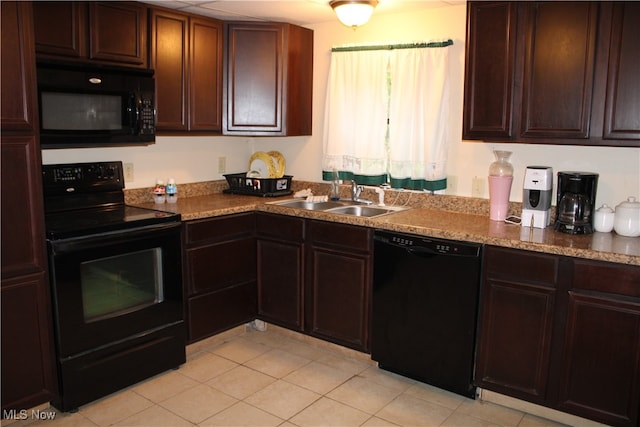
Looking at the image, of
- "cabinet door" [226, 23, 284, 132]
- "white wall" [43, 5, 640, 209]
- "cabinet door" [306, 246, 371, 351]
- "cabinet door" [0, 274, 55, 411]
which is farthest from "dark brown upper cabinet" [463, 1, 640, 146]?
"cabinet door" [0, 274, 55, 411]

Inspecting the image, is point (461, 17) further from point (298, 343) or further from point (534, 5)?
point (298, 343)

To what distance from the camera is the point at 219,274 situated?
3.43 meters

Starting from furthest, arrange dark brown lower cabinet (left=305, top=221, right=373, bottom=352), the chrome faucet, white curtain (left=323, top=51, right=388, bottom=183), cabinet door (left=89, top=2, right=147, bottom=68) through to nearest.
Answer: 1. the chrome faucet
2. white curtain (left=323, top=51, right=388, bottom=183)
3. dark brown lower cabinet (left=305, top=221, right=373, bottom=352)
4. cabinet door (left=89, top=2, right=147, bottom=68)

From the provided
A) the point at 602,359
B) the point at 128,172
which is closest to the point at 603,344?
the point at 602,359

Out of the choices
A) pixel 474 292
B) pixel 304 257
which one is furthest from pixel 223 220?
pixel 474 292

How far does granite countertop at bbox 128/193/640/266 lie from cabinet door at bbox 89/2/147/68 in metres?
0.96

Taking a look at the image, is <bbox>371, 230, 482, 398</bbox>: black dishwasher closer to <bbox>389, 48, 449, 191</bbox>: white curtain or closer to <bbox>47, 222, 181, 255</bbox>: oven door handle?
<bbox>389, 48, 449, 191</bbox>: white curtain

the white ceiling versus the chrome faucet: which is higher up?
the white ceiling

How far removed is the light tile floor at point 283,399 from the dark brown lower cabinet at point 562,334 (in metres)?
0.22

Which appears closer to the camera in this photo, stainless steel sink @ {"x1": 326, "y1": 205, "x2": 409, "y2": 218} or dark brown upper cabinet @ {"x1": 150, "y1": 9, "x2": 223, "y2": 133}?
dark brown upper cabinet @ {"x1": 150, "y1": 9, "x2": 223, "y2": 133}

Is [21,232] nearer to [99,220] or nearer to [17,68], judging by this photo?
[99,220]

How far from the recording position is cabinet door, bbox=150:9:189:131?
324 cm

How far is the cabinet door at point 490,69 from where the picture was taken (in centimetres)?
281

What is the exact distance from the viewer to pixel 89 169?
10.5 ft
